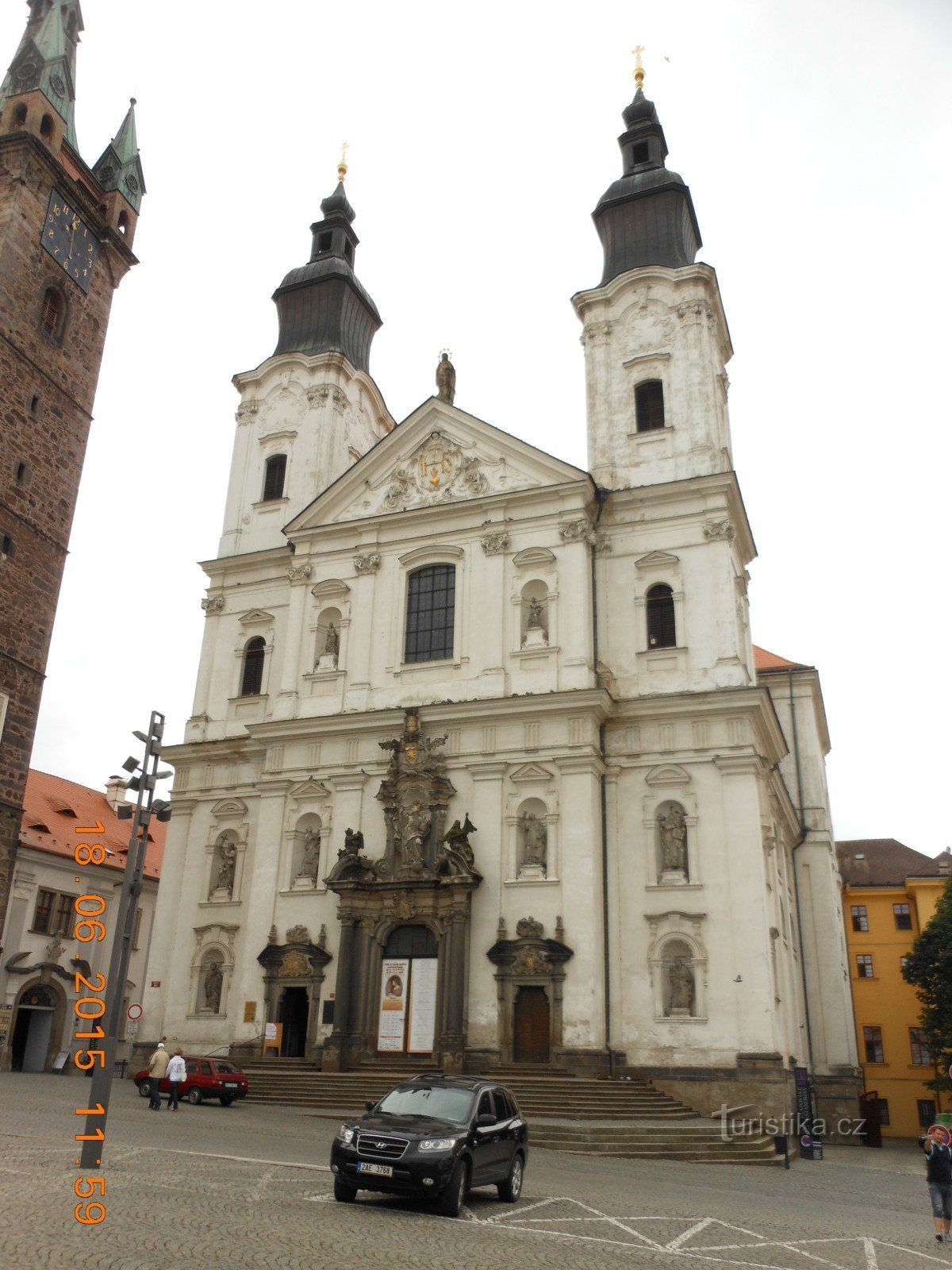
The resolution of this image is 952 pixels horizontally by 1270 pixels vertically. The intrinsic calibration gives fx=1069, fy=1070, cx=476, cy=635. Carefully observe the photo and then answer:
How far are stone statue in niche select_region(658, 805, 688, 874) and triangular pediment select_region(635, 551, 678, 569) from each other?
6.49m

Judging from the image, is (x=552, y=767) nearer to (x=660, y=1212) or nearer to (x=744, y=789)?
(x=744, y=789)

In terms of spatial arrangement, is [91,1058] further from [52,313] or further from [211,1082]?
[52,313]

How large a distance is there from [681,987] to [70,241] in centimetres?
2699

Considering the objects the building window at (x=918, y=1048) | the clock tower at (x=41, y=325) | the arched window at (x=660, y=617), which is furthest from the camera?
the building window at (x=918, y=1048)

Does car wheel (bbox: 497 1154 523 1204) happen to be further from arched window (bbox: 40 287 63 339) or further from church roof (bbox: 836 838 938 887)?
church roof (bbox: 836 838 938 887)

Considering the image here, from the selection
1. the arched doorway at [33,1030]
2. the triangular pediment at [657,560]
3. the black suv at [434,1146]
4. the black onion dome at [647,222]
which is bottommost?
the black suv at [434,1146]

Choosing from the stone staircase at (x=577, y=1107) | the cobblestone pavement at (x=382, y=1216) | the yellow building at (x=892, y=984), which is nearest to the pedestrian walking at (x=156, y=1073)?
the cobblestone pavement at (x=382, y=1216)

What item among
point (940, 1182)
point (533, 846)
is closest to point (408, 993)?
point (533, 846)

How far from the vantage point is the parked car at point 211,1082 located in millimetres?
21516

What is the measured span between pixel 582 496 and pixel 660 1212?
1964 cm

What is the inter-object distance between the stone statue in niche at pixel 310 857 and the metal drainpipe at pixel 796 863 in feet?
52.2

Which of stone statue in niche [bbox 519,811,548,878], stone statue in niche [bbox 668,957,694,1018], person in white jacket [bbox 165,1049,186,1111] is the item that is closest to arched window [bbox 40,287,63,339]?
stone statue in niche [bbox 519,811,548,878]

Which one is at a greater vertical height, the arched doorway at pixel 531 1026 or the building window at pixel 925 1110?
the arched doorway at pixel 531 1026

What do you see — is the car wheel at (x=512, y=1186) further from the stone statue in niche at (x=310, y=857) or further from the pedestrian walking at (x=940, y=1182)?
the stone statue in niche at (x=310, y=857)
